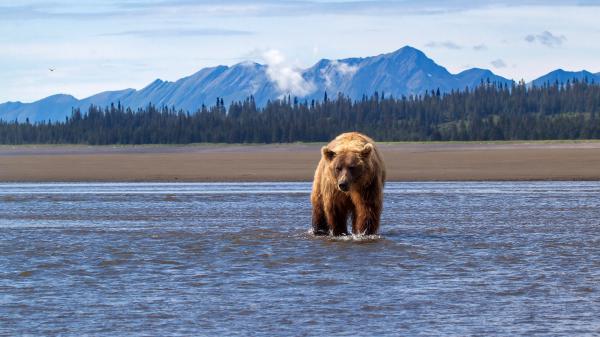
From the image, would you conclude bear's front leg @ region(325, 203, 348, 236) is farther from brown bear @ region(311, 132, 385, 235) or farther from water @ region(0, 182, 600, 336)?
water @ region(0, 182, 600, 336)

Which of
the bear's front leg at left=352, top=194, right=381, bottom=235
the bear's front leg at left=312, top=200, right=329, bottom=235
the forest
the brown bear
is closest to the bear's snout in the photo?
the brown bear

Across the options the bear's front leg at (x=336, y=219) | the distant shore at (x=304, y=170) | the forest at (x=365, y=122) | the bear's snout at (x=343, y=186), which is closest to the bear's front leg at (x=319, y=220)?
the bear's front leg at (x=336, y=219)

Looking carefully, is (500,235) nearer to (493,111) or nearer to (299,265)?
(299,265)

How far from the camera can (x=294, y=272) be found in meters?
15.1

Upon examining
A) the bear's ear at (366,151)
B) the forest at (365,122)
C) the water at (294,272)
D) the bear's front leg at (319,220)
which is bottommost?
the water at (294,272)

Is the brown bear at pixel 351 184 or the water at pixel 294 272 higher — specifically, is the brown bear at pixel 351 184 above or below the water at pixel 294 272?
above

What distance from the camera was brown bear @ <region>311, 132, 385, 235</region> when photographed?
61.4ft

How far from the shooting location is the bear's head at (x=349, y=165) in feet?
60.8

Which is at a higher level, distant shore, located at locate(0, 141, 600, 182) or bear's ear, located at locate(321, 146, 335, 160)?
bear's ear, located at locate(321, 146, 335, 160)

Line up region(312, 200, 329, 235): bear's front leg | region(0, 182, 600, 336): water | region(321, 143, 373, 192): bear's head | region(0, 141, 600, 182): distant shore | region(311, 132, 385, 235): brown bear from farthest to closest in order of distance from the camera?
region(0, 141, 600, 182): distant shore, region(312, 200, 329, 235): bear's front leg, region(311, 132, 385, 235): brown bear, region(321, 143, 373, 192): bear's head, region(0, 182, 600, 336): water

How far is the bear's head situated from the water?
113cm

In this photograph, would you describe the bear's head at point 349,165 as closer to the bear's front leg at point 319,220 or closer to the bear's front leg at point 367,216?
the bear's front leg at point 367,216

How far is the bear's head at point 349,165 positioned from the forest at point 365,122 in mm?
116643

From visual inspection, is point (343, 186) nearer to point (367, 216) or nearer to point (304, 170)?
point (367, 216)
